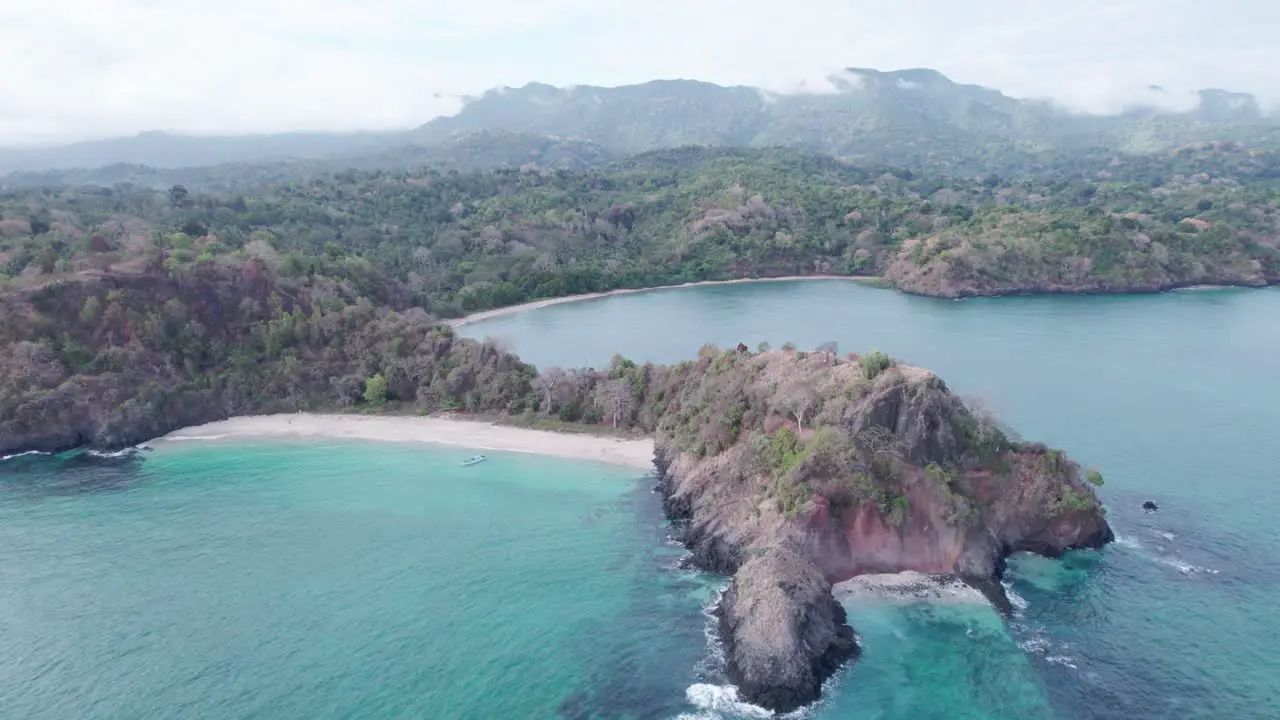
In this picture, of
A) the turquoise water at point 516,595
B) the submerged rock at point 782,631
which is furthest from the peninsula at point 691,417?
the turquoise water at point 516,595

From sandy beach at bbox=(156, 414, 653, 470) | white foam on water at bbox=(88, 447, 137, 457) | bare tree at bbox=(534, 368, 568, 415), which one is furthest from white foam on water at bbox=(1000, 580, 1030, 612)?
white foam on water at bbox=(88, 447, 137, 457)

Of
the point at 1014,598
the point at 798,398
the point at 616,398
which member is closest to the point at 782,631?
the point at 1014,598

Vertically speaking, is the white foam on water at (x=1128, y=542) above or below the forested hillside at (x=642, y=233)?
below

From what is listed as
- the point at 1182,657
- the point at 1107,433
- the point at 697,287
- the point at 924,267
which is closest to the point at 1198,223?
the point at 924,267

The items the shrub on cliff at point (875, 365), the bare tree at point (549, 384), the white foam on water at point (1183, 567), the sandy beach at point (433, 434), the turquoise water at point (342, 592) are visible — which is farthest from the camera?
the bare tree at point (549, 384)

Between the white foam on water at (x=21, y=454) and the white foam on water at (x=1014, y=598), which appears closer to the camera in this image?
the white foam on water at (x=1014, y=598)

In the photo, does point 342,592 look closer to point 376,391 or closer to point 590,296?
point 376,391

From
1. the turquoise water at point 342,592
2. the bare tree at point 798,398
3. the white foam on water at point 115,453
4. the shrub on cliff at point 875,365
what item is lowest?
the white foam on water at point 115,453

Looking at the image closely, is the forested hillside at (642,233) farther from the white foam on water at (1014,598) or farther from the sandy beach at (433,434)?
the white foam on water at (1014,598)
